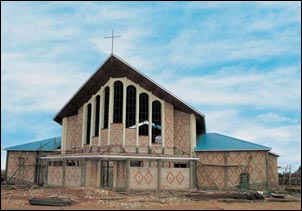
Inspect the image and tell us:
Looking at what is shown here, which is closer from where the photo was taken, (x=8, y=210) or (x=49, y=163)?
(x=8, y=210)

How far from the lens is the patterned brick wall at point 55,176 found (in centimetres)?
2770

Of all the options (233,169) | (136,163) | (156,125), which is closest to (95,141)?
(136,163)

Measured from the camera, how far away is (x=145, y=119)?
90.2ft

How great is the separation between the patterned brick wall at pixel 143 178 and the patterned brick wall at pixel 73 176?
384 centimetres

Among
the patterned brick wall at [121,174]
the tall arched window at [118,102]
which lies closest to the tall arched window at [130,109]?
the tall arched window at [118,102]

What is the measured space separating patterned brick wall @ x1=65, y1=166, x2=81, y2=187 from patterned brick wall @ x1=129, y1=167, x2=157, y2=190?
3845 mm

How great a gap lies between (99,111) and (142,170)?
611cm

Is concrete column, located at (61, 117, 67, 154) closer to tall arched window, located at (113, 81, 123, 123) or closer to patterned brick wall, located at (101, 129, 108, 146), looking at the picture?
patterned brick wall, located at (101, 129, 108, 146)

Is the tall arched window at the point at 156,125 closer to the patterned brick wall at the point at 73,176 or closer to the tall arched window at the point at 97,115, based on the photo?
the tall arched window at the point at 97,115

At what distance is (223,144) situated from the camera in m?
29.9

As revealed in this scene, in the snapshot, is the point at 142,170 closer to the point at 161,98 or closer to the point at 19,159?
the point at 161,98

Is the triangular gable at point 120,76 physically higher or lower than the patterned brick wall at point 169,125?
higher

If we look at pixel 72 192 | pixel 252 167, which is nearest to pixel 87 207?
pixel 72 192

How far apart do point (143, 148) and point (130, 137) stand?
1.23 m
